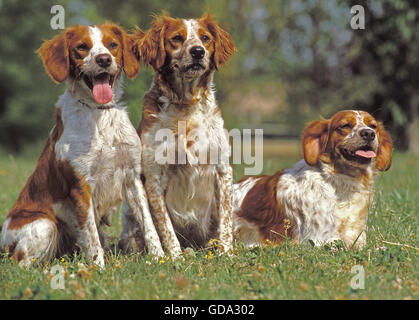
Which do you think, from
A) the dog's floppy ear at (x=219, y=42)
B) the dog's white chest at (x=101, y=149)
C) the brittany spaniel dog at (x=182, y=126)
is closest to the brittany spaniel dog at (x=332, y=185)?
the brittany spaniel dog at (x=182, y=126)

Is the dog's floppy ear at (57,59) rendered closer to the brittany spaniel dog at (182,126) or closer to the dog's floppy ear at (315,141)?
the brittany spaniel dog at (182,126)

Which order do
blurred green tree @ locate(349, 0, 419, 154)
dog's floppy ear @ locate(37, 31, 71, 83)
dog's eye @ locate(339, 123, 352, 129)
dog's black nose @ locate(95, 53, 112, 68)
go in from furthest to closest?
1. blurred green tree @ locate(349, 0, 419, 154)
2. dog's eye @ locate(339, 123, 352, 129)
3. dog's floppy ear @ locate(37, 31, 71, 83)
4. dog's black nose @ locate(95, 53, 112, 68)

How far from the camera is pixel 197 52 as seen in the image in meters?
3.87

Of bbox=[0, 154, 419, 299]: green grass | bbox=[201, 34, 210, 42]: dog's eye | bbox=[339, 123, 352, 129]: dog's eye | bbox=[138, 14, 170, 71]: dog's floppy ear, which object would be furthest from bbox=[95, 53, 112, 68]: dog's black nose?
bbox=[339, 123, 352, 129]: dog's eye

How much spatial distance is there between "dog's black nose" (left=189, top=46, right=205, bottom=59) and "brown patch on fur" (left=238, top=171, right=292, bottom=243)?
4.27 feet

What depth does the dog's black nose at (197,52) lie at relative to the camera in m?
3.86

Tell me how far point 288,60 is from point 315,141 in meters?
18.2

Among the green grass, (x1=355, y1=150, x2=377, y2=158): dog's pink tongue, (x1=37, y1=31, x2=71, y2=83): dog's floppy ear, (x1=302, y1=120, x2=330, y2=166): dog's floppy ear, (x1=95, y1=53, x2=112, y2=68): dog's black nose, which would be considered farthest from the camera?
(x1=302, y1=120, x2=330, y2=166): dog's floppy ear

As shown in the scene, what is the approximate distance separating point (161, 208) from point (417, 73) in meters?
12.6

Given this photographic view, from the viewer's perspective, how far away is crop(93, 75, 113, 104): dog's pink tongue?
375 cm

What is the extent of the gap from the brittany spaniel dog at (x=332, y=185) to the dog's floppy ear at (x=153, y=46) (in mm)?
1340

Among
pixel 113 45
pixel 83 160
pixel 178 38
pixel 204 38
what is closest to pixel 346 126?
pixel 204 38

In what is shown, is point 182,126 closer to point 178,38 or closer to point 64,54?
point 178,38

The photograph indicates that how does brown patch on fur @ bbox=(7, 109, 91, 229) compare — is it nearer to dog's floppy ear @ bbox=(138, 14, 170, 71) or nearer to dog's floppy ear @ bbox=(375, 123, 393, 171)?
dog's floppy ear @ bbox=(138, 14, 170, 71)
